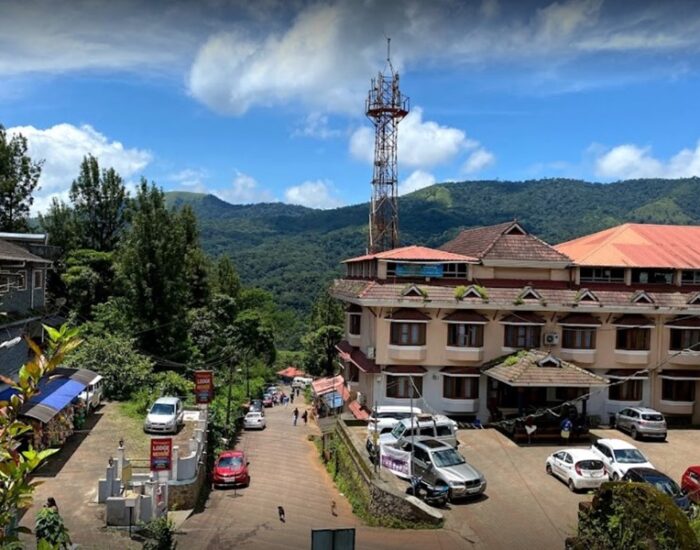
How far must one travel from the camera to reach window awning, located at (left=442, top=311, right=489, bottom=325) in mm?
28625

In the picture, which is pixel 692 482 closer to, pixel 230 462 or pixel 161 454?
pixel 230 462

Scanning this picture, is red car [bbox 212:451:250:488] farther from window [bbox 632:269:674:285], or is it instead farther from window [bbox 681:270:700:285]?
window [bbox 681:270:700:285]

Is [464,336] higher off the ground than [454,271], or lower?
lower

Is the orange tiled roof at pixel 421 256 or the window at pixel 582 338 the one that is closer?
the orange tiled roof at pixel 421 256

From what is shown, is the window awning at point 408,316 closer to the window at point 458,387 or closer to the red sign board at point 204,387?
the window at point 458,387

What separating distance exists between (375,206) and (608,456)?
2382 centimetres

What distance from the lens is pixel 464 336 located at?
1137 inches

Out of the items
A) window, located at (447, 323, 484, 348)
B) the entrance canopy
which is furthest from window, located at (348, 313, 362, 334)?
the entrance canopy

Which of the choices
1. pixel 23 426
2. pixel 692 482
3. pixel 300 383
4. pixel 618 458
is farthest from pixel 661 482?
pixel 300 383

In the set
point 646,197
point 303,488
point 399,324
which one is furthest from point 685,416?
point 646,197

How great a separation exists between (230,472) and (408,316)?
34.1 feet

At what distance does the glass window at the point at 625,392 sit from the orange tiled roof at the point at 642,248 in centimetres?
579

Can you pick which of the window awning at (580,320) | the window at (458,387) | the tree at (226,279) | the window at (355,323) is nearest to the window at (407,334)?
the window at (458,387)

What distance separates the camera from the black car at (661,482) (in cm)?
1683
